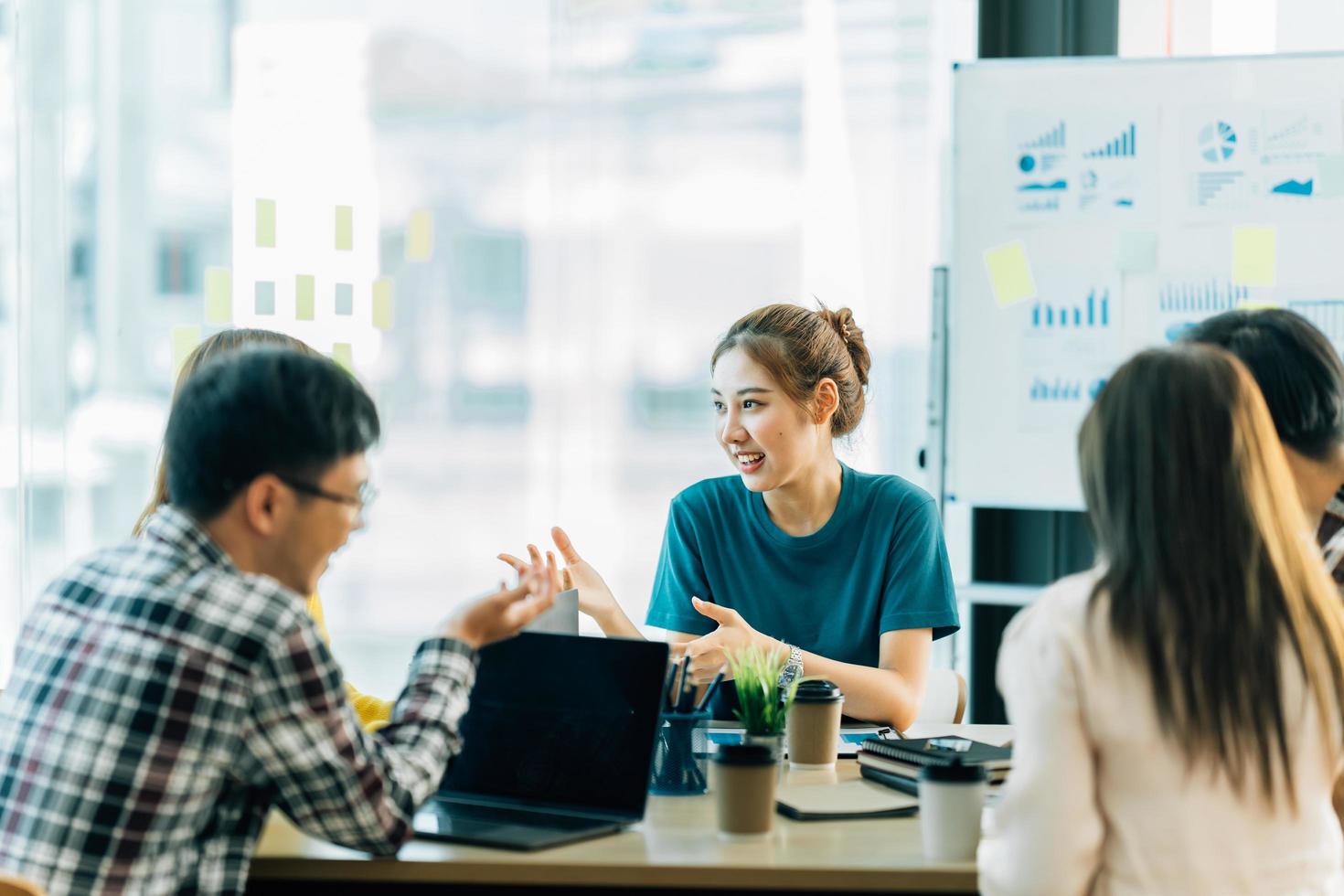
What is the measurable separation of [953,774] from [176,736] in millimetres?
768

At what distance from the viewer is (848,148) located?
3.56m

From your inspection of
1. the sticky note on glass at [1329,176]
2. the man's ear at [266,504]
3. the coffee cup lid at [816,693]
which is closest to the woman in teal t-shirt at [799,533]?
the coffee cup lid at [816,693]

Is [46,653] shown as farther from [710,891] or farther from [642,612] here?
[642,612]

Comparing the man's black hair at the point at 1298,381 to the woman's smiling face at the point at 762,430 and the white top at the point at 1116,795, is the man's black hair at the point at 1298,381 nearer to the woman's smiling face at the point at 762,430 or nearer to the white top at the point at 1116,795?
the white top at the point at 1116,795

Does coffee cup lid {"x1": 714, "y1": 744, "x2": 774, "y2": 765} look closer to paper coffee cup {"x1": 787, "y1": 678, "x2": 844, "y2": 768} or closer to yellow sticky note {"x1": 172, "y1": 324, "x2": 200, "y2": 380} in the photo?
paper coffee cup {"x1": 787, "y1": 678, "x2": 844, "y2": 768}

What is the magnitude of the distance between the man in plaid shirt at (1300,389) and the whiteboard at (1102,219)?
1207 millimetres

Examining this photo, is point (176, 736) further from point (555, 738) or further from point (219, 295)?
point (219, 295)

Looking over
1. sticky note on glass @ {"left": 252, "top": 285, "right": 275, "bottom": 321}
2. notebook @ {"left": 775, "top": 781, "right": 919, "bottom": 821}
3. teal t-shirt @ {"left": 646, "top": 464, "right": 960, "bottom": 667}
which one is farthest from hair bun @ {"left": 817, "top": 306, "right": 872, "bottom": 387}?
sticky note on glass @ {"left": 252, "top": 285, "right": 275, "bottom": 321}

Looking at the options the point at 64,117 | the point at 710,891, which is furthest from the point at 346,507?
Result: the point at 64,117

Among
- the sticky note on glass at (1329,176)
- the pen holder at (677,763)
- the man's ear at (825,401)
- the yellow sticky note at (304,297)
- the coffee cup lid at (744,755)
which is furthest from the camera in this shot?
the yellow sticky note at (304,297)

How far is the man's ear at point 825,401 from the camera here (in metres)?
2.45

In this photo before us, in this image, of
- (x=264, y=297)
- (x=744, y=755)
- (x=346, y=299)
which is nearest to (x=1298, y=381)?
(x=744, y=755)

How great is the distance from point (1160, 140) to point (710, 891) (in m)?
2.23

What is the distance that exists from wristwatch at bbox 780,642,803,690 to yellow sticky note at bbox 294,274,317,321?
2.17 meters
